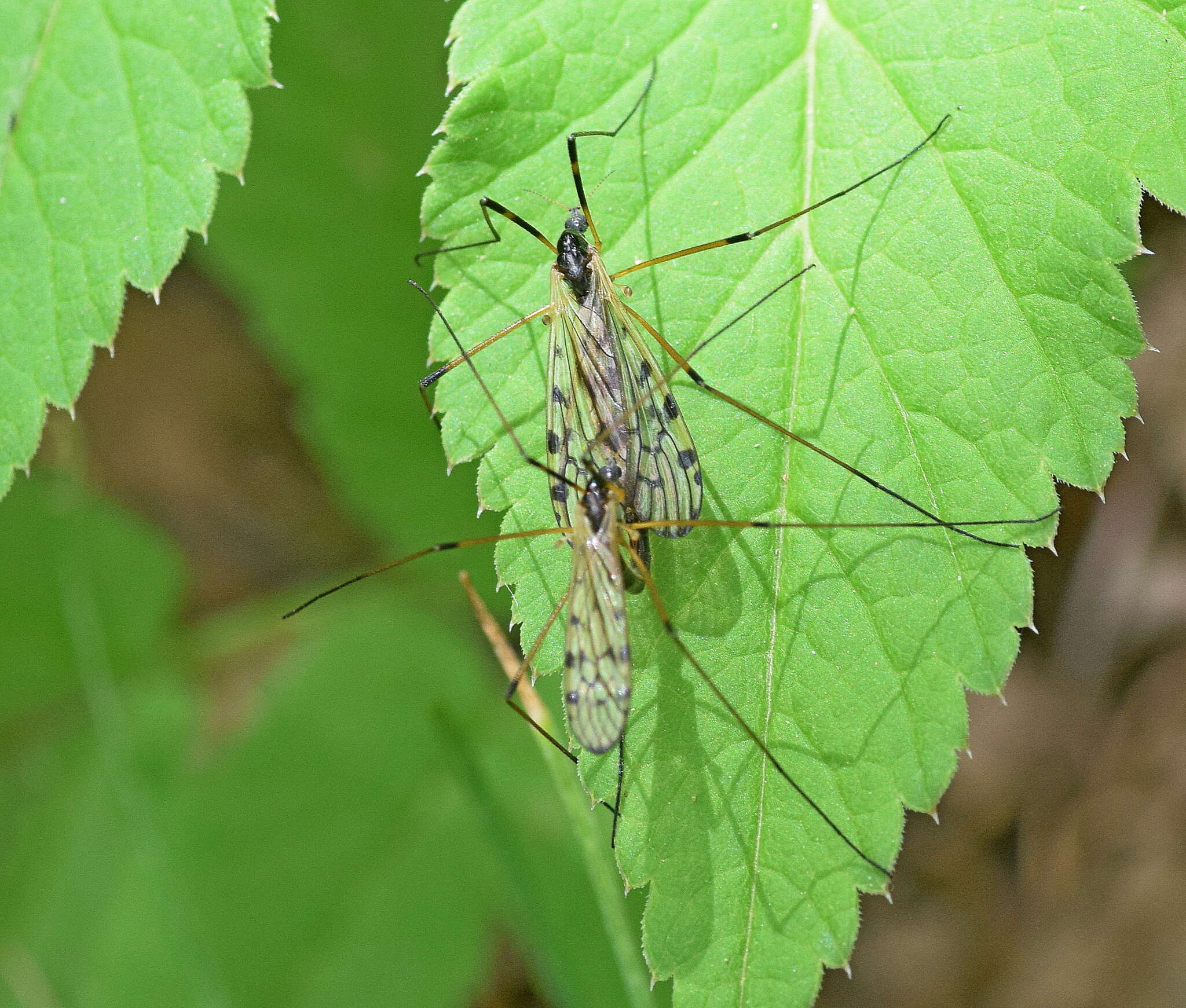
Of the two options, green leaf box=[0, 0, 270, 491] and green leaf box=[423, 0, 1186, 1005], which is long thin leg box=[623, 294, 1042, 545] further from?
green leaf box=[0, 0, 270, 491]

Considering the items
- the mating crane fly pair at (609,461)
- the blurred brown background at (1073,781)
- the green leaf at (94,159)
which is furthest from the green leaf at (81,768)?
the mating crane fly pair at (609,461)

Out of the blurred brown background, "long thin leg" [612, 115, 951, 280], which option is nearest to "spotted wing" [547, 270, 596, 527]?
"long thin leg" [612, 115, 951, 280]

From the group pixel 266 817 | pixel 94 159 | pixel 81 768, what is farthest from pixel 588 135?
pixel 81 768

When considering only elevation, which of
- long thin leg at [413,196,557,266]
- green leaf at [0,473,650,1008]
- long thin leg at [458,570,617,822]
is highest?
long thin leg at [413,196,557,266]

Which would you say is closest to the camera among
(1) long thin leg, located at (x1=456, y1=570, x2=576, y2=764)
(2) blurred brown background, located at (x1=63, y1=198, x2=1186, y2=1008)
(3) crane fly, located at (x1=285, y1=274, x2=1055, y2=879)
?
(3) crane fly, located at (x1=285, y1=274, x2=1055, y2=879)

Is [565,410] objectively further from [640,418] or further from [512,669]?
[512,669]

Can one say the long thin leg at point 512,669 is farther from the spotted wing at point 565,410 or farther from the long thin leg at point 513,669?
the spotted wing at point 565,410

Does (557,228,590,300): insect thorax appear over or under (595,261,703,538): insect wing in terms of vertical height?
over
